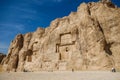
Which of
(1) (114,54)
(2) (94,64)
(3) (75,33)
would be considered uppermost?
(3) (75,33)

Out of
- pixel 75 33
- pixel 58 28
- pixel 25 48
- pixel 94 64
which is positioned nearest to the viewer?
pixel 94 64

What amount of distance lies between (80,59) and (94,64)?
3.53 m

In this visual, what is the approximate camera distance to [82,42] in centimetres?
3059

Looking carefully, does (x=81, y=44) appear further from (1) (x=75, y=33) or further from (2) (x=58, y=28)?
(2) (x=58, y=28)

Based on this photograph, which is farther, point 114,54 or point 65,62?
point 65,62

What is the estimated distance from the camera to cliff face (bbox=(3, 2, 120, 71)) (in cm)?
2756

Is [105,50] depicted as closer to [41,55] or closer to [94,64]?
[94,64]

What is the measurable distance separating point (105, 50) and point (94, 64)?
11.1 feet

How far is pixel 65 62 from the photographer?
107 feet

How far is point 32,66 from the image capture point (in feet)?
130

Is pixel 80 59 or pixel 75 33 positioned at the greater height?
pixel 75 33

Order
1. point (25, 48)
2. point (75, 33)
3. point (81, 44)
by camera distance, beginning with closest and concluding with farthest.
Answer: point (81, 44) → point (75, 33) → point (25, 48)

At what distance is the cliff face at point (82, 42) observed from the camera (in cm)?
2756

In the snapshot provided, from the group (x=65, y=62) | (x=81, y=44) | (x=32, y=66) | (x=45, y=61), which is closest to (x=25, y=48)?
(x=32, y=66)
